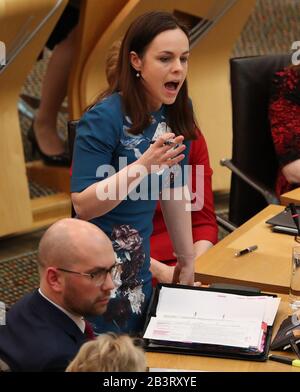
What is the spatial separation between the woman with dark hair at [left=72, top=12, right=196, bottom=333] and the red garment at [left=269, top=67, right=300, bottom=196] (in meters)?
0.98

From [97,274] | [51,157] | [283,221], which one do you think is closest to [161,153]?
[97,274]

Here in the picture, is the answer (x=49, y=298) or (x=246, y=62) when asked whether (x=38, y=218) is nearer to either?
(x=246, y=62)

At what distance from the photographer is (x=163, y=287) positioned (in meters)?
2.64

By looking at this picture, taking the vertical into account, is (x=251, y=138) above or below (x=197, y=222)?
above

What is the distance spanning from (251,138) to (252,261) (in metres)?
1.02

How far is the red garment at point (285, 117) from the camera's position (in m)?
3.70

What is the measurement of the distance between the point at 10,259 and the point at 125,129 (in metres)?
2.08

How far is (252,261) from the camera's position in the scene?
Answer: 2826mm

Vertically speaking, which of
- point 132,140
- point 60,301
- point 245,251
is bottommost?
point 245,251

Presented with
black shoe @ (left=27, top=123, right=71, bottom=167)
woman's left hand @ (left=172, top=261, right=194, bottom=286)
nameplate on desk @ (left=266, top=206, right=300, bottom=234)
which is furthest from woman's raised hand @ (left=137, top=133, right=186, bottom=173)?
black shoe @ (left=27, top=123, right=71, bottom=167)

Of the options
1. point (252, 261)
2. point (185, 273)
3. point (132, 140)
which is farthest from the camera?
point (185, 273)

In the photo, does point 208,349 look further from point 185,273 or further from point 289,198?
point 289,198

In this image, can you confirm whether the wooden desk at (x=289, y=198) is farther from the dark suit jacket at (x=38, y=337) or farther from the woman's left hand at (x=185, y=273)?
the dark suit jacket at (x=38, y=337)

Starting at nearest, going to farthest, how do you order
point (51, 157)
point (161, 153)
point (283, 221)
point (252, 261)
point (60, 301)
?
point (60, 301) < point (161, 153) < point (252, 261) < point (283, 221) < point (51, 157)
